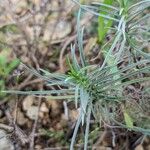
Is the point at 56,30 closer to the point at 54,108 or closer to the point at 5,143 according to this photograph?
the point at 54,108

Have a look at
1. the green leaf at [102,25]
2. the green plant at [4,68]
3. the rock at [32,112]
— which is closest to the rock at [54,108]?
the rock at [32,112]

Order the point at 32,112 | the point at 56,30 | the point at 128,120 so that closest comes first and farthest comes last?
A: 1. the point at 128,120
2. the point at 32,112
3. the point at 56,30

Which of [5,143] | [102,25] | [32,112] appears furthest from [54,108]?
[102,25]

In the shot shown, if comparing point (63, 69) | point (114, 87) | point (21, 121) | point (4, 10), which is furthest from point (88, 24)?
point (114, 87)

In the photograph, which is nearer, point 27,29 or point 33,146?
point 33,146

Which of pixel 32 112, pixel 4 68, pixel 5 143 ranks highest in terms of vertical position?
pixel 4 68

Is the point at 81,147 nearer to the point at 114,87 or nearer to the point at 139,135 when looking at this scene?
the point at 139,135

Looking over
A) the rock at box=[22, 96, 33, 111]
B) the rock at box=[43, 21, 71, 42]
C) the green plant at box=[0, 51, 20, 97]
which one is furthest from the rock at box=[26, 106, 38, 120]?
the rock at box=[43, 21, 71, 42]
